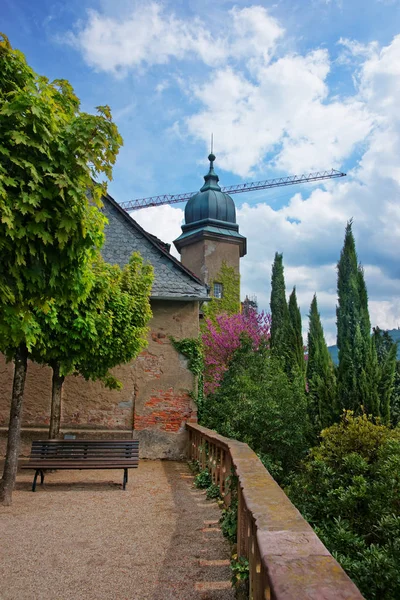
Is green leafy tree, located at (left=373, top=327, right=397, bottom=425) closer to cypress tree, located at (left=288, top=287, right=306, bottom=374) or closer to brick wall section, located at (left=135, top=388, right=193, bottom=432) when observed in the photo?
brick wall section, located at (left=135, top=388, right=193, bottom=432)

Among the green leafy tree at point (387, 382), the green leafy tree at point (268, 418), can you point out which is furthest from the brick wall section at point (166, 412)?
the green leafy tree at point (387, 382)

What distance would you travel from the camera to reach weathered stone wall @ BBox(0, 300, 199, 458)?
11.4 m

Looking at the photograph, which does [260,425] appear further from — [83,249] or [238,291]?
[238,291]

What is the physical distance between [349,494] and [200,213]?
87.7 feet

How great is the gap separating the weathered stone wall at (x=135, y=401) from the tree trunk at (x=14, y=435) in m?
4.42

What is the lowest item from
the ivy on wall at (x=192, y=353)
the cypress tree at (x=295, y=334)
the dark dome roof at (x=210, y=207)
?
the ivy on wall at (x=192, y=353)

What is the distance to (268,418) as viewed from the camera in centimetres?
910

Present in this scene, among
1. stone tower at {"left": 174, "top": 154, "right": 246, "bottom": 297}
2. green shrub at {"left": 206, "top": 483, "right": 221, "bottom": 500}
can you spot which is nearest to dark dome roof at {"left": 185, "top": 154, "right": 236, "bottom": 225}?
stone tower at {"left": 174, "top": 154, "right": 246, "bottom": 297}

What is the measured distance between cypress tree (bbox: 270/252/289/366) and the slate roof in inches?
334

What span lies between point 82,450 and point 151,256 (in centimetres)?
598

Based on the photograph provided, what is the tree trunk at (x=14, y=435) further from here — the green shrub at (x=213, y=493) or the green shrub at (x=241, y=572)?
the green shrub at (x=241, y=572)

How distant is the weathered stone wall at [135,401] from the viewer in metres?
11.4

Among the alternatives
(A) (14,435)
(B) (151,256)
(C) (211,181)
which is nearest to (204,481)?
(A) (14,435)

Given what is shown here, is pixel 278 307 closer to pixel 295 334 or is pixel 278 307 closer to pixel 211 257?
pixel 295 334
